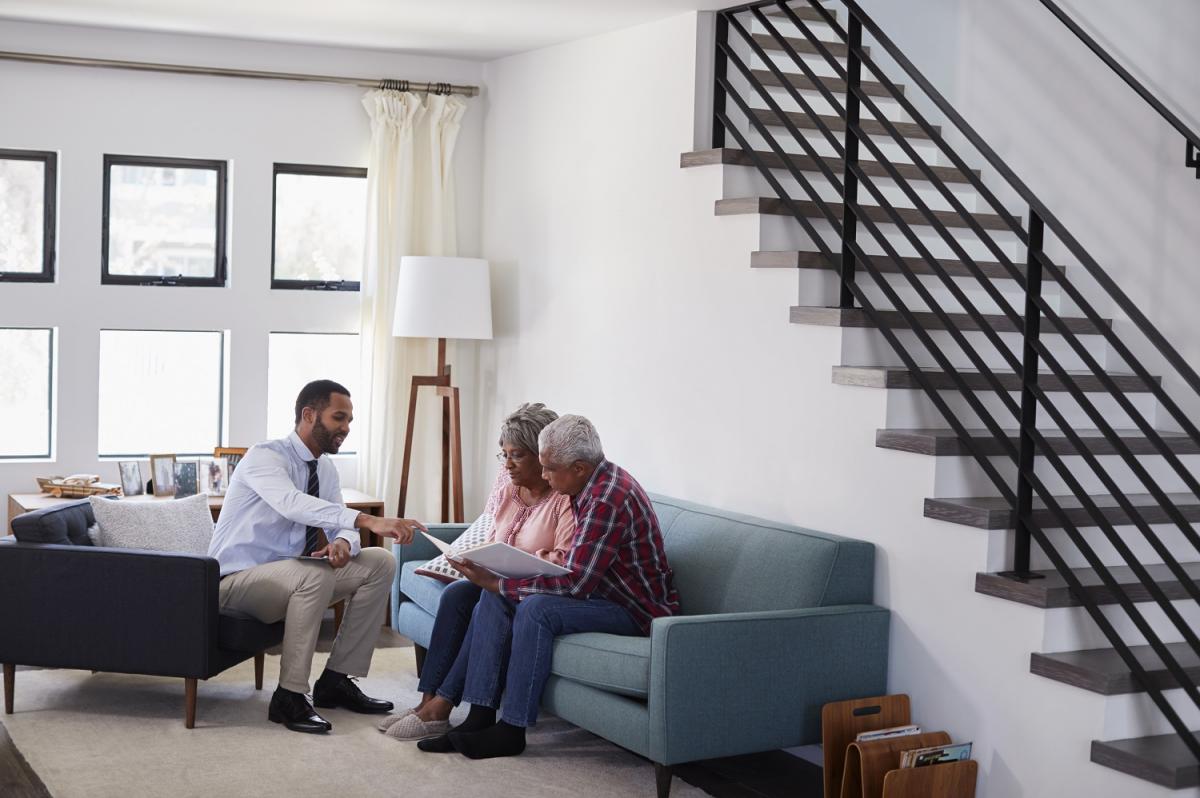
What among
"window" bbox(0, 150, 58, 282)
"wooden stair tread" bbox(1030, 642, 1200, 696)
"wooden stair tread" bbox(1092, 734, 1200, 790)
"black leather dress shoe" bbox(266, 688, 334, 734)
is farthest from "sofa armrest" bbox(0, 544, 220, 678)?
"wooden stair tread" bbox(1092, 734, 1200, 790)

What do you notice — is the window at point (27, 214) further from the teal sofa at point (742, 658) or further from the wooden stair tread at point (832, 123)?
the teal sofa at point (742, 658)

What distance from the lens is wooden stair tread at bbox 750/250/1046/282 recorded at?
4.52 meters

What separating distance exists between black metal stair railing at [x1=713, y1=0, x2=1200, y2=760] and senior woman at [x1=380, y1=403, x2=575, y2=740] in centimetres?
117

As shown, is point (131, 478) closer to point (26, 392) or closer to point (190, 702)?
point (26, 392)

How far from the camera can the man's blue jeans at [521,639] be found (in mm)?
4250

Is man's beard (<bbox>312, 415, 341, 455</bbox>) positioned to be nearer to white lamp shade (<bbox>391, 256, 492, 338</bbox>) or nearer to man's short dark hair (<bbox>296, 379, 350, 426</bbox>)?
man's short dark hair (<bbox>296, 379, 350, 426</bbox>)

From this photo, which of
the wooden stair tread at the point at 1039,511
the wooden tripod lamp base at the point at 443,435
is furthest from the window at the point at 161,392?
the wooden stair tread at the point at 1039,511

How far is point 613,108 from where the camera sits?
223 inches

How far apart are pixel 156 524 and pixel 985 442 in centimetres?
295

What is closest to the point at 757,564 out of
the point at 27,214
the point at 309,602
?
the point at 309,602

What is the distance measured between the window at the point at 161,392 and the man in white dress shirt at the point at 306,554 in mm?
1836

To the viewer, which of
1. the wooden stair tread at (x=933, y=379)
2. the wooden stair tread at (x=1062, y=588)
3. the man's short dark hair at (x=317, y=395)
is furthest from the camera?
the man's short dark hair at (x=317, y=395)

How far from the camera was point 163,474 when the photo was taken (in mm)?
6223

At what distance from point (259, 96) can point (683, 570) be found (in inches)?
131
